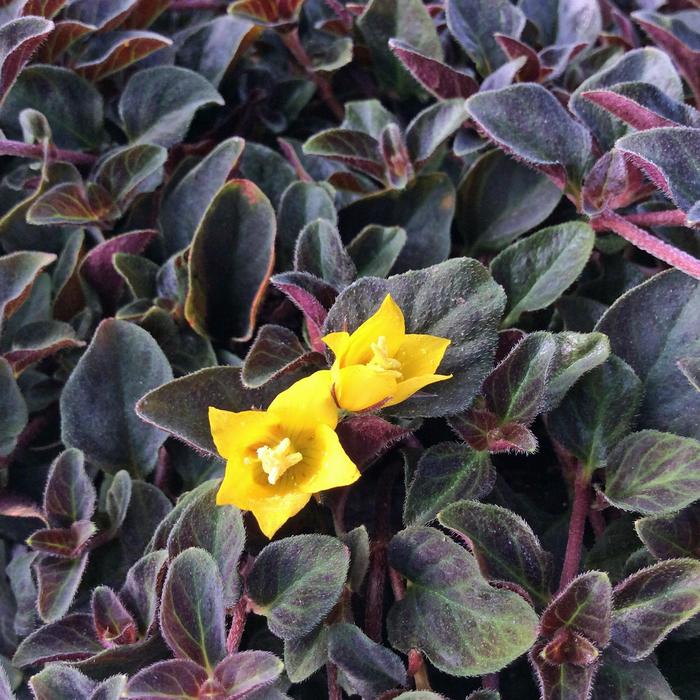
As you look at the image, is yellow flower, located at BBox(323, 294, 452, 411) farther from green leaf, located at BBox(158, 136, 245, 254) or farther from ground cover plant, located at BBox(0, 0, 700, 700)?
green leaf, located at BBox(158, 136, 245, 254)

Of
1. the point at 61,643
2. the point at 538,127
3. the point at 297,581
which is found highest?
the point at 538,127

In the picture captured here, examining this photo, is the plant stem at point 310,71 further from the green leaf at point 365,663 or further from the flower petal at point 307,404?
the green leaf at point 365,663

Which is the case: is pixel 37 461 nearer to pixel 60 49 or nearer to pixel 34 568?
pixel 34 568

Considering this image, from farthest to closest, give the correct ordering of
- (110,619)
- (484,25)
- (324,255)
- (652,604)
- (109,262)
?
1. (484,25)
2. (109,262)
3. (324,255)
4. (110,619)
5. (652,604)

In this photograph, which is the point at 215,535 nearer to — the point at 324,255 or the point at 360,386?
the point at 360,386

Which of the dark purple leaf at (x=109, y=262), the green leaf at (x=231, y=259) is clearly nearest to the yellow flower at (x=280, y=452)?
the green leaf at (x=231, y=259)

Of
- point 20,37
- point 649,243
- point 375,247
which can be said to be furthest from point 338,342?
point 20,37

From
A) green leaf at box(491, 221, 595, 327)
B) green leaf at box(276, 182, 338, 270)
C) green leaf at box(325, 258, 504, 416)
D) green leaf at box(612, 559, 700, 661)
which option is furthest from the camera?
green leaf at box(276, 182, 338, 270)

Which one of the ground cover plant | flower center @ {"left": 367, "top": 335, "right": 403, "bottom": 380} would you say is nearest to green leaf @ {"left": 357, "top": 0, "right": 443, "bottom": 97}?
the ground cover plant
